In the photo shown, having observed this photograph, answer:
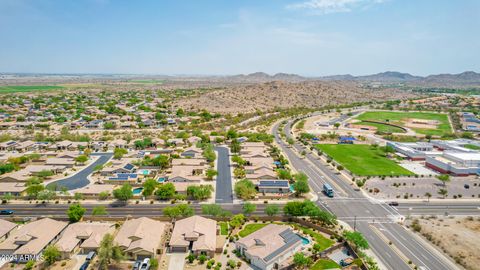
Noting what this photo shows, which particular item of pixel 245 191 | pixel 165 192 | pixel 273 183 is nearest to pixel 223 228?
pixel 245 191

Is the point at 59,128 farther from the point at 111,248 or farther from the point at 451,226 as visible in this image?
the point at 451,226

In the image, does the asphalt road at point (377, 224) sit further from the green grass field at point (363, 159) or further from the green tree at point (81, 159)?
the green tree at point (81, 159)

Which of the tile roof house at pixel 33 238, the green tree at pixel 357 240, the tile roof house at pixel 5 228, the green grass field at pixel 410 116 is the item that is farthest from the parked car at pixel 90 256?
the green grass field at pixel 410 116

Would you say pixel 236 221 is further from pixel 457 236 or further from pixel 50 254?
pixel 457 236

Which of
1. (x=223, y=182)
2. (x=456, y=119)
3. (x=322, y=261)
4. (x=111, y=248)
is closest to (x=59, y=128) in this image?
(x=223, y=182)

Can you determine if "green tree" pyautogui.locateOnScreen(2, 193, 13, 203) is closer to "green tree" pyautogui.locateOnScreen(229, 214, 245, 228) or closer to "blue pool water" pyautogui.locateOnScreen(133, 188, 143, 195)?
"blue pool water" pyautogui.locateOnScreen(133, 188, 143, 195)

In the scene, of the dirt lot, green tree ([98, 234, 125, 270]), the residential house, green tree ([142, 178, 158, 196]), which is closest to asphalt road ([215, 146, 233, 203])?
the residential house
